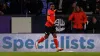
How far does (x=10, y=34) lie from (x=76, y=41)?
9.42 ft

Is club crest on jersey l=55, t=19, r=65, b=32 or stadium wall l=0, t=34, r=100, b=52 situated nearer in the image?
stadium wall l=0, t=34, r=100, b=52

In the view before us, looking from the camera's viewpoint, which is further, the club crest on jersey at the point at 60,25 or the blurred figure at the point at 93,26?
the club crest on jersey at the point at 60,25

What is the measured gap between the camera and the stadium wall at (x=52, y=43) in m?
16.6

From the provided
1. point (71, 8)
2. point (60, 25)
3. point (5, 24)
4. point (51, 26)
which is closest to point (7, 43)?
point (5, 24)

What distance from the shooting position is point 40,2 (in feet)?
59.9

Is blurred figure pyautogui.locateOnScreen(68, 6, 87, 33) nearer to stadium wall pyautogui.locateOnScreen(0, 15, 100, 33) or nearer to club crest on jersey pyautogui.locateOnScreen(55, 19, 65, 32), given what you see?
club crest on jersey pyautogui.locateOnScreen(55, 19, 65, 32)

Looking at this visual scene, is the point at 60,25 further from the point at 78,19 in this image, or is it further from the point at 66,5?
the point at 78,19

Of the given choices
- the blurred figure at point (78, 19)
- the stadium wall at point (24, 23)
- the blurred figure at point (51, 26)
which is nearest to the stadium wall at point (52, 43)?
the blurred figure at point (78, 19)

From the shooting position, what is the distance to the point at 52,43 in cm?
1659

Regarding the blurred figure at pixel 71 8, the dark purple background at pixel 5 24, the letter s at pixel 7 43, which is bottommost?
the letter s at pixel 7 43

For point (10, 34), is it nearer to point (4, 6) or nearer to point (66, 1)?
point (4, 6)

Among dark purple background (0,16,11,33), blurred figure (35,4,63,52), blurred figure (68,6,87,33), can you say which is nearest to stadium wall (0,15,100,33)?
dark purple background (0,16,11,33)

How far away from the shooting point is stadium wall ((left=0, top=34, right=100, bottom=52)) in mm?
16594

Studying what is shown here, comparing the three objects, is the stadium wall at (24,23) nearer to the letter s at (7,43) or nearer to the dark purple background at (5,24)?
the dark purple background at (5,24)
